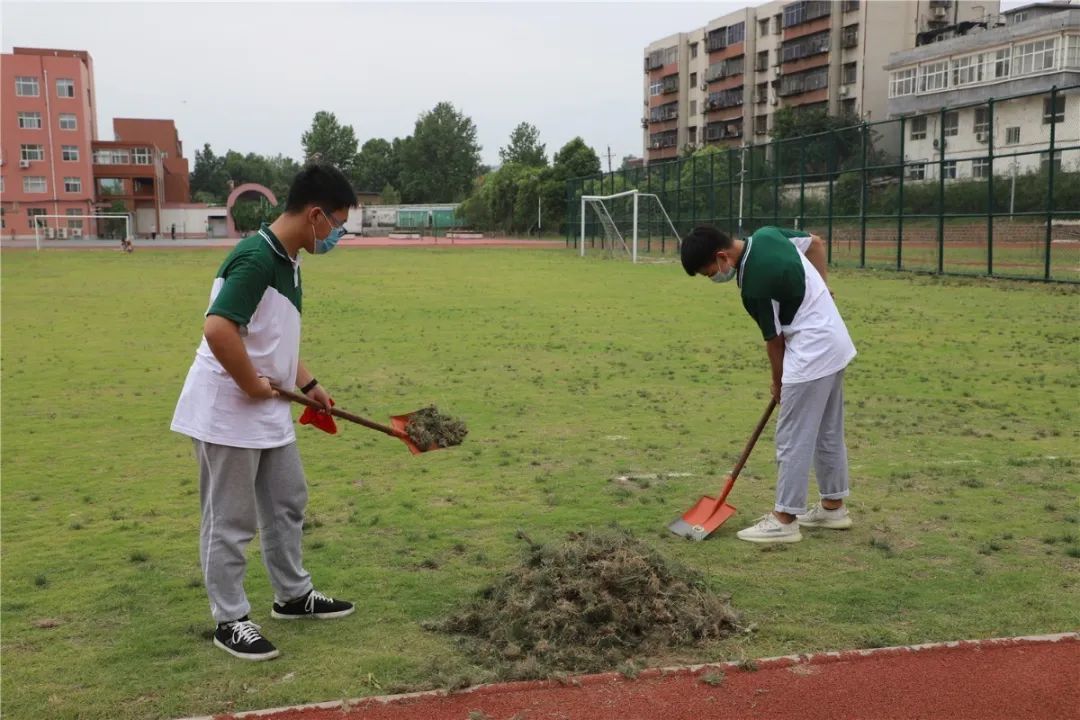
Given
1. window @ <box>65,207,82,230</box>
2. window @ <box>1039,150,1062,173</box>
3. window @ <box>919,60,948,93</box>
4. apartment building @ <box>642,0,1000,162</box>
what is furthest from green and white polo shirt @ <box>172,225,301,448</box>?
window @ <box>65,207,82,230</box>

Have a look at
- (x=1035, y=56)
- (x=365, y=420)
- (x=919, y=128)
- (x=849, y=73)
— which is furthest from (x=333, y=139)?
(x=365, y=420)

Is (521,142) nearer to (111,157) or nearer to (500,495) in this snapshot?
(111,157)

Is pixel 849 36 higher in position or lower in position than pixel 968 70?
higher

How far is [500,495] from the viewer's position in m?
6.43

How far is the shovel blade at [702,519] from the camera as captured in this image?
5523mm

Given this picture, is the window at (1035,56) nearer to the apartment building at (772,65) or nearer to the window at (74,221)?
the apartment building at (772,65)

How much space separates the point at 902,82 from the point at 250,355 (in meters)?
64.2

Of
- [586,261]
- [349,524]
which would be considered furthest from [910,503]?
[586,261]

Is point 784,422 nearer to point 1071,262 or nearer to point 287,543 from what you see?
point 287,543

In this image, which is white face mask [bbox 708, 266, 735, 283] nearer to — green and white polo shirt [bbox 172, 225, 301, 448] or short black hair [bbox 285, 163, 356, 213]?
short black hair [bbox 285, 163, 356, 213]

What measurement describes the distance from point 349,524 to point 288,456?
1751mm

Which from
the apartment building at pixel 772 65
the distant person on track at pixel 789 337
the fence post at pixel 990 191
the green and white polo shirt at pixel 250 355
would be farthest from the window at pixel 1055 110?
the apartment building at pixel 772 65

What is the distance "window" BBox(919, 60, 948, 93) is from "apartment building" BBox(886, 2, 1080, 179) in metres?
0.06

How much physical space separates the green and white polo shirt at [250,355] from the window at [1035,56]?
53.9 metres
